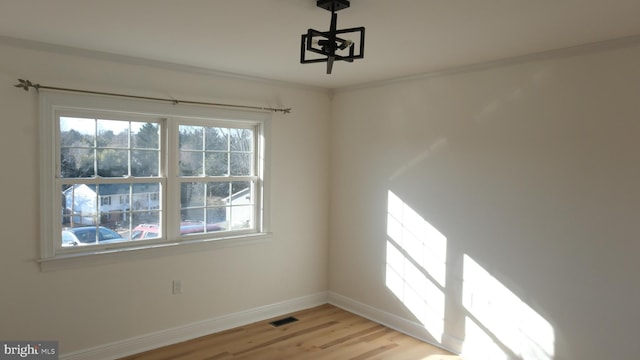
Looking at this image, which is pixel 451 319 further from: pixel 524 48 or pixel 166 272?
pixel 166 272

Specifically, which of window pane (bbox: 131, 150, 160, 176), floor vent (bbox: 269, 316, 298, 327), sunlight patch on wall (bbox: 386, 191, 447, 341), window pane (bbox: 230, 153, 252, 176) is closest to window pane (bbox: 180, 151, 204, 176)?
window pane (bbox: 131, 150, 160, 176)

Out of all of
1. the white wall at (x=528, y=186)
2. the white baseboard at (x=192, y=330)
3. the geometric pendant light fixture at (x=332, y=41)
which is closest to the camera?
the geometric pendant light fixture at (x=332, y=41)

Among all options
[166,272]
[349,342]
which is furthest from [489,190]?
[166,272]

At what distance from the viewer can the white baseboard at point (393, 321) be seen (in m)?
3.81

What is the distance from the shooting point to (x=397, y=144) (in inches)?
167

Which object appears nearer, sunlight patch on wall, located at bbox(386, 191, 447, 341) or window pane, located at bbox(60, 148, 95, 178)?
window pane, located at bbox(60, 148, 95, 178)

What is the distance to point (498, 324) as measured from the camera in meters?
3.45

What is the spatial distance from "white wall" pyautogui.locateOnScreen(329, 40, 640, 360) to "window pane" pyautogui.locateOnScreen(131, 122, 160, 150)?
205 cm

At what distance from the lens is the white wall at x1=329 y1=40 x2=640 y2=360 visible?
2.83 metres

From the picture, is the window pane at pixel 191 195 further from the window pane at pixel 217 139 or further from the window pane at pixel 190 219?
the window pane at pixel 217 139

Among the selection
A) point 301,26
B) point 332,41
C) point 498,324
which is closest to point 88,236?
point 301,26

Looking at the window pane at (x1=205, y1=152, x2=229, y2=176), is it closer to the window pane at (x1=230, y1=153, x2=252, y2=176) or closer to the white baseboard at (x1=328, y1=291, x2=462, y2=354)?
the window pane at (x1=230, y1=153, x2=252, y2=176)
